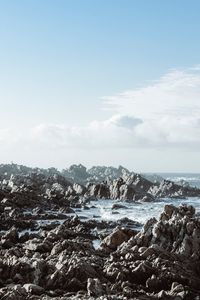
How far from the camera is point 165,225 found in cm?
2947

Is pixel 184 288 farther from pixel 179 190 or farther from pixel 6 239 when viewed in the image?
pixel 179 190

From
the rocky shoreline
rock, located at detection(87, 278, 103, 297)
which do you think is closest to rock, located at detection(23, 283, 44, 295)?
the rocky shoreline

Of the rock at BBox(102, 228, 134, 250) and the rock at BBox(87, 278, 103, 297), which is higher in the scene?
the rock at BBox(102, 228, 134, 250)

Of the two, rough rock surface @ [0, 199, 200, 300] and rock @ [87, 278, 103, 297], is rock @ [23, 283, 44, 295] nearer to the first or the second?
rough rock surface @ [0, 199, 200, 300]

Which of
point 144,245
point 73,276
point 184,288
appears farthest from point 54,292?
point 144,245

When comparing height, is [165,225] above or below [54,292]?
above

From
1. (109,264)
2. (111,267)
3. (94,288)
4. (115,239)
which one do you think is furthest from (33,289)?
(115,239)

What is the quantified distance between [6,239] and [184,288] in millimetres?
13336

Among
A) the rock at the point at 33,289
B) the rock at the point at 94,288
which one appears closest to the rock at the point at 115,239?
the rock at the point at 94,288

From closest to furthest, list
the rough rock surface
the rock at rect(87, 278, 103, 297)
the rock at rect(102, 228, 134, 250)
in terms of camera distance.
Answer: the rock at rect(87, 278, 103, 297)
the rough rock surface
the rock at rect(102, 228, 134, 250)

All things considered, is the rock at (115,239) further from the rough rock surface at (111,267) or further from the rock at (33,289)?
the rock at (33,289)

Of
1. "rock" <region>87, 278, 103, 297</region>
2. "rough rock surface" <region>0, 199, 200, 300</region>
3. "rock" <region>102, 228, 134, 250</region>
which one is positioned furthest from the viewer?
"rock" <region>102, 228, 134, 250</region>

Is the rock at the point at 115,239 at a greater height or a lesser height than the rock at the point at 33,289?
greater

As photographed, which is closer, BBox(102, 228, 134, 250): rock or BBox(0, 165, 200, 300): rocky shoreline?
BBox(0, 165, 200, 300): rocky shoreline
